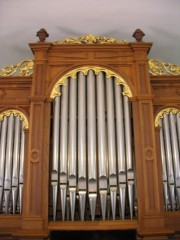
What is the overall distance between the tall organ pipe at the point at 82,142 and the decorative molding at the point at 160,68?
1279 mm

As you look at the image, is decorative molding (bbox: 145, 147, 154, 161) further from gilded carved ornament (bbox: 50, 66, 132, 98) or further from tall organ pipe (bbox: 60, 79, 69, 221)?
tall organ pipe (bbox: 60, 79, 69, 221)

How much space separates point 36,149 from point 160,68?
2.67m

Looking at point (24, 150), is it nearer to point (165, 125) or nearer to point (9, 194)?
point (9, 194)

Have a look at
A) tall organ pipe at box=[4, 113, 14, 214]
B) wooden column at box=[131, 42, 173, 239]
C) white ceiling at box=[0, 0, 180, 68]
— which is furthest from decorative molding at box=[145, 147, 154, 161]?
white ceiling at box=[0, 0, 180, 68]

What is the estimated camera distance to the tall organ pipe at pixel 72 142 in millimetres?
5746

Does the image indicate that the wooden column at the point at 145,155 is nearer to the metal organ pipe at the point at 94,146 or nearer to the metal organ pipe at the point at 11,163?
the metal organ pipe at the point at 94,146

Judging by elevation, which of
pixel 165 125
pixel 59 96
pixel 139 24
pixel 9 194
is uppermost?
pixel 139 24

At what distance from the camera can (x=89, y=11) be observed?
8.54 meters

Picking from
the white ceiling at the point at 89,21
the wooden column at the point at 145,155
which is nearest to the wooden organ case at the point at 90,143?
the wooden column at the point at 145,155

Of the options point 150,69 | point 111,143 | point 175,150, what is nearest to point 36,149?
point 111,143

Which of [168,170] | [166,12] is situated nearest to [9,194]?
[168,170]

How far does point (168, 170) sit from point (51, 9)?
454 centimetres

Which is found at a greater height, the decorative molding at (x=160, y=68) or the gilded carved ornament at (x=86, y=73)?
the decorative molding at (x=160, y=68)

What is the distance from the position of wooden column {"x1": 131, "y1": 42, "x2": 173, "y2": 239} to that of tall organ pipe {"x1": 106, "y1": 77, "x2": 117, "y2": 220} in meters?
0.35
